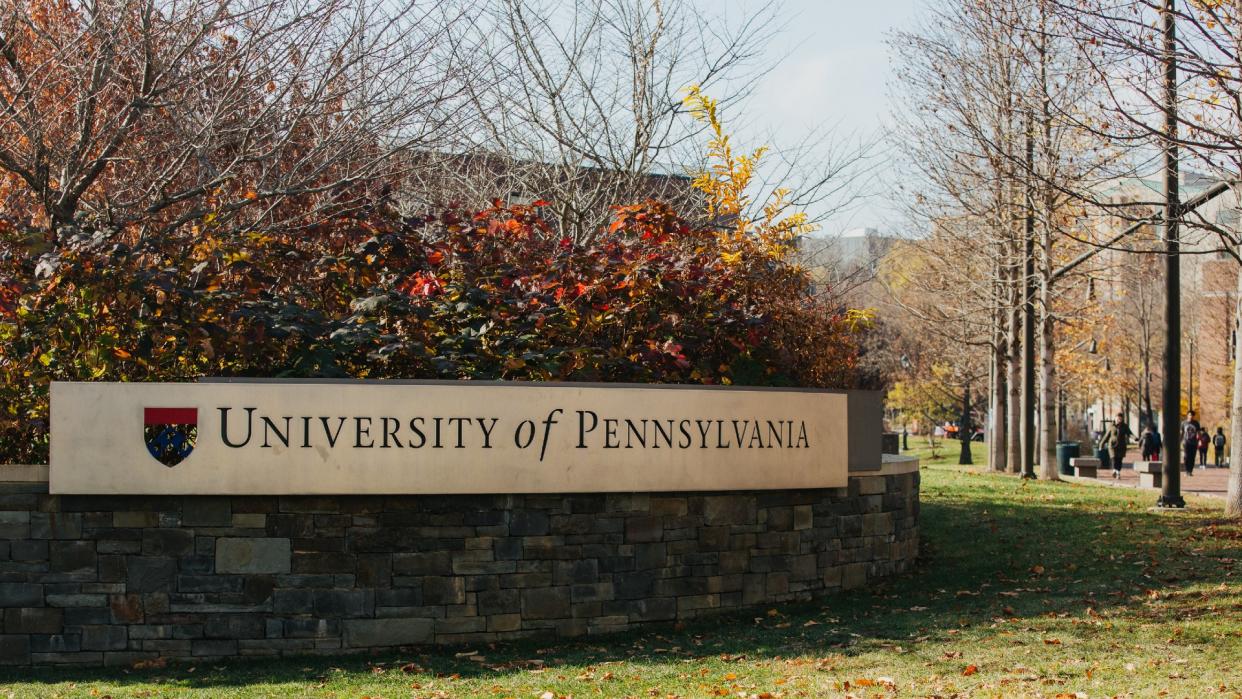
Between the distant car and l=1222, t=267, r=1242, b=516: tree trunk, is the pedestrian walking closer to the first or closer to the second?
l=1222, t=267, r=1242, b=516: tree trunk

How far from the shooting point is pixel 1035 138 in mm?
14273

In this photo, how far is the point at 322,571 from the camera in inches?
286

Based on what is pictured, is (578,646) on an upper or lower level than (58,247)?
lower

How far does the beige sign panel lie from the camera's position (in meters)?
7.11

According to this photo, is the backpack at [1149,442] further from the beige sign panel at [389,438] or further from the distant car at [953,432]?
the distant car at [953,432]

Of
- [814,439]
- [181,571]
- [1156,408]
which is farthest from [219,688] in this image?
[1156,408]

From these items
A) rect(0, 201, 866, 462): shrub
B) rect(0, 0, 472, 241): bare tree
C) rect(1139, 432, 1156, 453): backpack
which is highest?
rect(0, 0, 472, 241): bare tree

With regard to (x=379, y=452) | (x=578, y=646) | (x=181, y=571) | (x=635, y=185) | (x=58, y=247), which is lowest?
(x=578, y=646)

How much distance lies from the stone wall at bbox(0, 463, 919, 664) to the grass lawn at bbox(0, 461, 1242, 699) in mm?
173

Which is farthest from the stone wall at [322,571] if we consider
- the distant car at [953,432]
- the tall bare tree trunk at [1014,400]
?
the distant car at [953,432]

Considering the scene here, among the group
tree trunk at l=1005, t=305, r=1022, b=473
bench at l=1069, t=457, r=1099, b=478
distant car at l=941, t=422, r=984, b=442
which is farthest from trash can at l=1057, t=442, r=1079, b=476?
distant car at l=941, t=422, r=984, b=442

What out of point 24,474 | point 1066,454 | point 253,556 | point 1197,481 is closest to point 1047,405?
point 1066,454

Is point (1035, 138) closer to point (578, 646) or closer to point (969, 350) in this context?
point (578, 646)

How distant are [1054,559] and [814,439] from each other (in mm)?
2833
